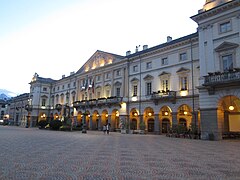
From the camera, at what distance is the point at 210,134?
23828 mm

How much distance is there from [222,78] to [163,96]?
12.3 m

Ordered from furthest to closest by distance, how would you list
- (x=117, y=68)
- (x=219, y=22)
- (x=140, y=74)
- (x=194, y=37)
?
(x=117, y=68), (x=140, y=74), (x=194, y=37), (x=219, y=22)

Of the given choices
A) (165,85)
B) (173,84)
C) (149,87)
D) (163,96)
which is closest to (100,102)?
(149,87)

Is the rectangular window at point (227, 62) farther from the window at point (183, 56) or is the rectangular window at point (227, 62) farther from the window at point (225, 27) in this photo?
the window at point (183, 56)

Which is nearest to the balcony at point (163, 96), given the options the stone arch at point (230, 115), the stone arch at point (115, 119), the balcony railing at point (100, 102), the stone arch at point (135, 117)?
the stone arch at point (135, 117)

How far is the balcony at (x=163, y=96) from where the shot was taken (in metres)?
33.3

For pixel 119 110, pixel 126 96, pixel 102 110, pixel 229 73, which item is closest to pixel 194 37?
pixel 229 73

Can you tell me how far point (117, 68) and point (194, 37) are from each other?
17878 mm

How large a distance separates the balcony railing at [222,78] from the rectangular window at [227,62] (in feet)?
4.33

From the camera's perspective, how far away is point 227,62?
78.9 ft

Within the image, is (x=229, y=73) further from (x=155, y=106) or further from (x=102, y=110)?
(x=102, y=110)

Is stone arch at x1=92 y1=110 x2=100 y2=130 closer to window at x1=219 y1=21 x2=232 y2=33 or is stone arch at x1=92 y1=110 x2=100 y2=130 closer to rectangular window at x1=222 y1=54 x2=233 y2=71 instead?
rectangular window at x1=222 y1=54 x2=233 y2=71

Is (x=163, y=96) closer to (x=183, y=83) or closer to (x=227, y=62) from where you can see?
(x=183, y=83)

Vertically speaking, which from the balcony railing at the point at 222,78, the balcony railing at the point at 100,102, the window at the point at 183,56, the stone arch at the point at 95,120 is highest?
the window at the point at 183,56
